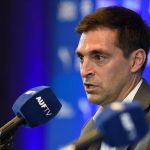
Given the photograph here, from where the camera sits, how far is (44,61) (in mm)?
2471

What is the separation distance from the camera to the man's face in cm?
135

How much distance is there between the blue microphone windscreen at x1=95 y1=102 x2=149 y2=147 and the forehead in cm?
76

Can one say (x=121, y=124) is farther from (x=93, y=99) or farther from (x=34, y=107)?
(x=93, y=99)

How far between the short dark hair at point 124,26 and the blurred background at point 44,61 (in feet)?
2.88

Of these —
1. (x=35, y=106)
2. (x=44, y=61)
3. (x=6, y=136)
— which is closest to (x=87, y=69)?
(x=35, y=106)

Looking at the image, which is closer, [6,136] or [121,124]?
[121,124]

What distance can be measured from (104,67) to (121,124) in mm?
772

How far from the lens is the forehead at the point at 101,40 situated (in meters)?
1.38

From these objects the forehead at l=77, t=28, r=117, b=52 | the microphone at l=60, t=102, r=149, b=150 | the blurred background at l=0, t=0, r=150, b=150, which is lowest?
the blurred background at l=0, t=0, r=150, b=150

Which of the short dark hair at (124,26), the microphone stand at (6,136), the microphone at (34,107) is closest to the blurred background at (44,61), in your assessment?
the short dark hair at (124,26)

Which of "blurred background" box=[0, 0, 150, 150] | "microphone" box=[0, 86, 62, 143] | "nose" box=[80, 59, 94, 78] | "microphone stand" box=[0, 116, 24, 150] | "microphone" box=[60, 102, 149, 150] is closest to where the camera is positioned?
"microphone" box=[60, 102, 149, 150]

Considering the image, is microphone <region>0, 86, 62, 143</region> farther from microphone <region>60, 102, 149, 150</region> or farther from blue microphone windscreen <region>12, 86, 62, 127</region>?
Result: microphone <region>60, 102, 149, 150</region>

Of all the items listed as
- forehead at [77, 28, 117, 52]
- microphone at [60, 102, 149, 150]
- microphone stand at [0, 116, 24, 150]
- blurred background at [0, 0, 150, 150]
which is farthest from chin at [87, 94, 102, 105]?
blurred background at [0, 0, 150, 150]

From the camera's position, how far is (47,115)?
3.63 ft
